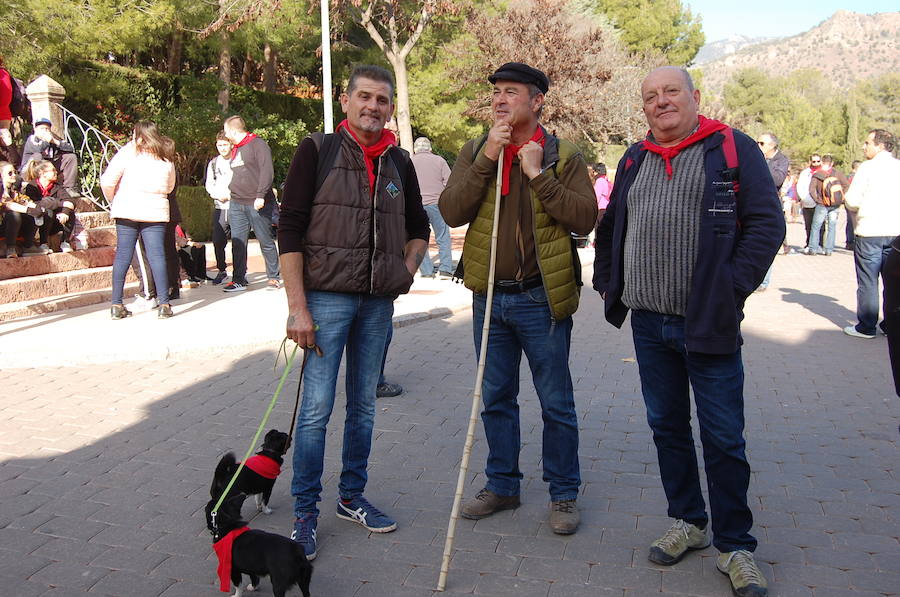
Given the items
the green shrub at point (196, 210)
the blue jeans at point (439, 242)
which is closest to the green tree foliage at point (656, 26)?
the green shrub at point (196, 210)

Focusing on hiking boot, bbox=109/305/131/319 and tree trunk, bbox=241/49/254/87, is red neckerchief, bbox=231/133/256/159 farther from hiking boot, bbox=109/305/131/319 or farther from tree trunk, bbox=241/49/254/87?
tree trunk, bbox=241/49/254/87

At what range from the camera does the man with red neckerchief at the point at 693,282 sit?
3.38 m

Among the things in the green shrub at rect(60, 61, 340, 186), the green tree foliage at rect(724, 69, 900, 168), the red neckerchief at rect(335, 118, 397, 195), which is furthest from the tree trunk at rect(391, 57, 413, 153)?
the green tree foliage at rect(724, 69, 900, 168)

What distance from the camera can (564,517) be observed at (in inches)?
159

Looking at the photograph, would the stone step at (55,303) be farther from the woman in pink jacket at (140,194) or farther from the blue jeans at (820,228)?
the blue jeans at (820,228)

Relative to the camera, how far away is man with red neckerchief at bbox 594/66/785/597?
11.1 feet

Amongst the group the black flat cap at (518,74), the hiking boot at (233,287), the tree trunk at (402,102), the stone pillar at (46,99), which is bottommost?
the hiking boot at (233,287)

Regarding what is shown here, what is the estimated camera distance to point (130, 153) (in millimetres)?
8836

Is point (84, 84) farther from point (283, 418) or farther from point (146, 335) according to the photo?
point (283, 418)

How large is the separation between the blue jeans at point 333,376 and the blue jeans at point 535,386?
0.55 meters

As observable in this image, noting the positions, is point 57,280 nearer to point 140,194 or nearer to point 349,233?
point 140,194

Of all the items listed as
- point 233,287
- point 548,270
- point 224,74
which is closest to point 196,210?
point 224,74

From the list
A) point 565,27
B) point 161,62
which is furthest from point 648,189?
point 565,27

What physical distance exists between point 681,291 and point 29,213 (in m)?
9.07
